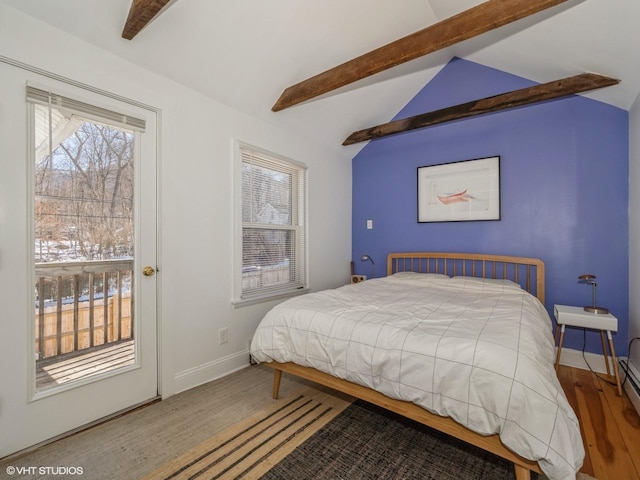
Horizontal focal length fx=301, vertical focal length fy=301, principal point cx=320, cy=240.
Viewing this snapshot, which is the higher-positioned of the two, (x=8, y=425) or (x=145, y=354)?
(x=145, y=354)

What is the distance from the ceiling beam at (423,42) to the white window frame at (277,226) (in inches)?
23.2

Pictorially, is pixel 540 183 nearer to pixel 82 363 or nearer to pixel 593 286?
pixel 593 286

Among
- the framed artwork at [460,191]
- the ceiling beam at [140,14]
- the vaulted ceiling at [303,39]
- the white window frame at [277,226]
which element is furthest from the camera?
the framed artwork at [460,191]

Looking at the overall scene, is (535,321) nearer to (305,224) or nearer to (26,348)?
(305,224)

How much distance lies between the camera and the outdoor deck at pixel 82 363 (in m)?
1.74

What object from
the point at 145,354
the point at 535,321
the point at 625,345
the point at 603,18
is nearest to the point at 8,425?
the point at 145,354

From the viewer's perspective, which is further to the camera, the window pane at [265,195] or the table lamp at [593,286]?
the window pane at [265,195]

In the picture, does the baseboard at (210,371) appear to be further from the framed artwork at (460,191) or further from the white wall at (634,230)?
the white wall at (634,230)

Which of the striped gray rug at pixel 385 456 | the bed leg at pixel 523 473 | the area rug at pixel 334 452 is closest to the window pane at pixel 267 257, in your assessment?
the area rug at pixel 334 452

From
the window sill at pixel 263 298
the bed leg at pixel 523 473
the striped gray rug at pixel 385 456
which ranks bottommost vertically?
the striped gray rug at pixel 385 456

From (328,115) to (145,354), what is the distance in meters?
2.90

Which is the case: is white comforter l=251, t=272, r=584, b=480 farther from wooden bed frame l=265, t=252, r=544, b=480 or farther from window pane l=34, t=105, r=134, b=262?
window pane l=34, t=105, r=134, b=262

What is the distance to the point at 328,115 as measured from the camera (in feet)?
11.2

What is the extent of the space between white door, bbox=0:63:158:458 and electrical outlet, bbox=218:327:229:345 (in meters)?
0.52
